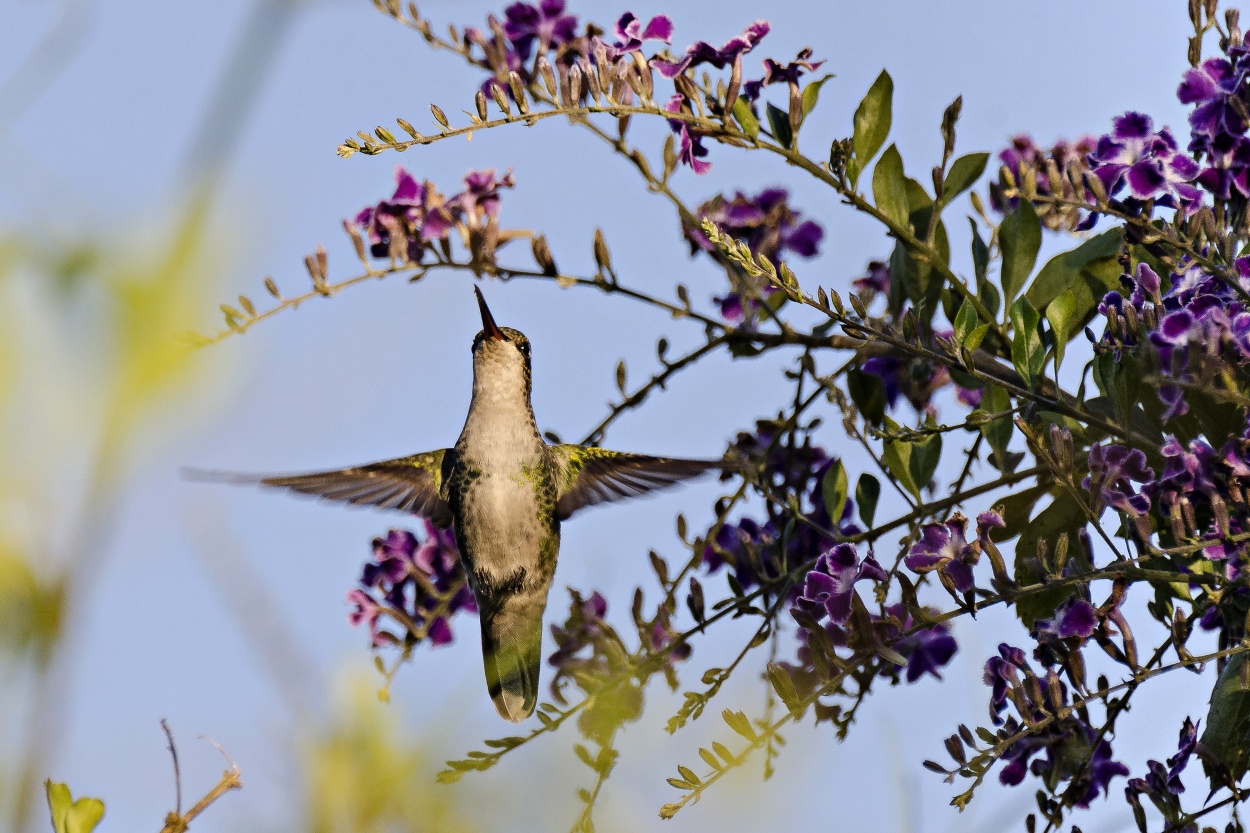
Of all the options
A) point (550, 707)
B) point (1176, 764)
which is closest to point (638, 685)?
point (550, 707)

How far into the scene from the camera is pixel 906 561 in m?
1.81

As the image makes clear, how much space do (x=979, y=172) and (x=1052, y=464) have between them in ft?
2.47

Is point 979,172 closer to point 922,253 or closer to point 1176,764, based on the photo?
point 922,253

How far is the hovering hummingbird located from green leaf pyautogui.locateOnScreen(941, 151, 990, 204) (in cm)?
78

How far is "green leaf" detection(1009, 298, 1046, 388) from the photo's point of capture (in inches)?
73.0

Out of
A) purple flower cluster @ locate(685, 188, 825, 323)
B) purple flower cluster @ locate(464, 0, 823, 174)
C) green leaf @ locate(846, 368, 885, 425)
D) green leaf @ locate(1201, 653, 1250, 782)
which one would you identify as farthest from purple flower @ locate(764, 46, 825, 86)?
green leaf @ locate(1201, 653, 1250, 782)

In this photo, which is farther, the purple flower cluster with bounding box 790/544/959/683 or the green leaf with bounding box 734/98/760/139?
the green leaf with bounding box 734/98/760/139

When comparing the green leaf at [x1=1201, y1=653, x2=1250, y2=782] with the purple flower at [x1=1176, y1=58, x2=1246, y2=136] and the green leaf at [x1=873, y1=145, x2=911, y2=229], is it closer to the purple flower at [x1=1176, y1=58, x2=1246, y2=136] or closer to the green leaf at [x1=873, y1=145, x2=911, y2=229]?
the purple flower at [x1=1176, y1=58, x2=1246, y2=136]

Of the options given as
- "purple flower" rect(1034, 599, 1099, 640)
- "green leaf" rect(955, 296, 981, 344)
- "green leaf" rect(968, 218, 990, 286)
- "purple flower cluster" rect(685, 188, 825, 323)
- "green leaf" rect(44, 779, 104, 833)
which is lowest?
"green leaf" rect(44, 779, 104, 833)

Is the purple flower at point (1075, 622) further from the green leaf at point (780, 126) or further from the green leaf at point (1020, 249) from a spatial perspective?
the green leaf at point (780, 126)

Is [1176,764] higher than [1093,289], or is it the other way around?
[1093,289]

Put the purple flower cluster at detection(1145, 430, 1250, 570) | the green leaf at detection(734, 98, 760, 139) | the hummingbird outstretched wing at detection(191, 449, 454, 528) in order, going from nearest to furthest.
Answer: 1. the purple flower cluster at detection(1145, 430, 1250, 570)
2. the green leaf at detection(734, 98, 760, 139)
3. the hummingbird outstretched wing at detection(191, 449, 454, 528)

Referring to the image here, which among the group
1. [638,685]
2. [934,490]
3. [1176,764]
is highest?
[934,490]

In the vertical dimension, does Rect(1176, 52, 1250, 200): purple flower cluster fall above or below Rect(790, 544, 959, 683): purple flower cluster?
above
